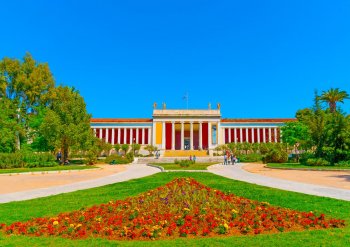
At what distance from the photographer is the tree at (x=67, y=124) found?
3784 cm

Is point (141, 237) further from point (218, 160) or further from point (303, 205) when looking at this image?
point (218, 160)

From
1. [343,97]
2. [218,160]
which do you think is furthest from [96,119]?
[343,97]

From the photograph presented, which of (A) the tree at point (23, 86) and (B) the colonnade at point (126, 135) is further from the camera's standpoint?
(B) the colonnade at point (126, 135)

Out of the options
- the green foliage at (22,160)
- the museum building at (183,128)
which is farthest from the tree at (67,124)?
the museum building at (183,128)

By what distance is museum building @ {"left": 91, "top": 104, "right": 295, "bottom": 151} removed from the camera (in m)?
79.2

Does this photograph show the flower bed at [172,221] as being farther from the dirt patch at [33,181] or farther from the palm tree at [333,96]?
the palm tree at [333,96]

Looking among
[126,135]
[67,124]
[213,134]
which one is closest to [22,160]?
[67,124]

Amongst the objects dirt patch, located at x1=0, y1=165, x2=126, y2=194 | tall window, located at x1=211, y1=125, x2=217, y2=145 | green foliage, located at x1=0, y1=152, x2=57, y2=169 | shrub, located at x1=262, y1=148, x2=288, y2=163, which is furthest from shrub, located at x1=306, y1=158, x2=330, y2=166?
tall window, located at x1=211, y1=125, x2=217, y2=145

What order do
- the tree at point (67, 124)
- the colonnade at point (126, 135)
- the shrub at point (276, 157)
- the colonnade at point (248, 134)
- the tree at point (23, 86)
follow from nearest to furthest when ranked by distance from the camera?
1. the tree at point (67, 124)
2. the shrub at point (276, 157)
3. the tree at point (23, 86)
4. the colonnade at point (248, 134)
5. the colonnade at point (126, 135)

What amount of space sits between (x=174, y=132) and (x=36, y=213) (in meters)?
73.4

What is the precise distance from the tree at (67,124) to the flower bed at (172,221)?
105ft

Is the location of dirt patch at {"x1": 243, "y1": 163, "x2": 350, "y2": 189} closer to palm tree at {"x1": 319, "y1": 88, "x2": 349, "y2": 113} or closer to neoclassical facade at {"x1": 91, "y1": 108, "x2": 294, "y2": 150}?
palm tree at {"x1": 319, "y1": 88, "x2": 349, "y2": 113}

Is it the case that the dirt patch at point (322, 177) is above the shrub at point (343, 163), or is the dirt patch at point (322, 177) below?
below

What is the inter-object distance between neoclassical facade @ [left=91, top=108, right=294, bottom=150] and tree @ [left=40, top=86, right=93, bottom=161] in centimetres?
3860
